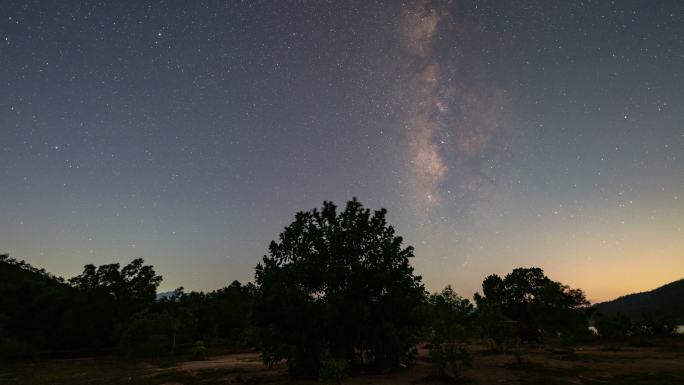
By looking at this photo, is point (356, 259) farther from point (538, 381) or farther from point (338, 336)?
point (538, 381)

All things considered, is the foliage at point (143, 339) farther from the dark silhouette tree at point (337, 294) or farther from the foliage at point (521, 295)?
the foliage at point (521, 295)

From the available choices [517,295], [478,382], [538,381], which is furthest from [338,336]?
[517,295]

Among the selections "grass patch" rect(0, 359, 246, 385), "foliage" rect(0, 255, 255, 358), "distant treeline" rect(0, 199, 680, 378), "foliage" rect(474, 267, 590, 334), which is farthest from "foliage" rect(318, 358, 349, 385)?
"foliage" rect(474, 267, 590, 334)

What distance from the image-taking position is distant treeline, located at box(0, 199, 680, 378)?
20.4m

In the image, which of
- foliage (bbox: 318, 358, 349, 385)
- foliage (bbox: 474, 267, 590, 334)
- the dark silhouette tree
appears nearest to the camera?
foliage (bbox: 318, 358, 349, 385)

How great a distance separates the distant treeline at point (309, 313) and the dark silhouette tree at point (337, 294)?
63 millimetres

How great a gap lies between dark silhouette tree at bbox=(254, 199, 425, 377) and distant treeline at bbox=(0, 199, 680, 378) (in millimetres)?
63

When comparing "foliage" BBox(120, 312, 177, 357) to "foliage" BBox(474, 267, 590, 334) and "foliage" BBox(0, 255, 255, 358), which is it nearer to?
"foliage" BBox(0, 255, 255, 358)

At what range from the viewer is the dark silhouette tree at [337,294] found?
20.3 metres

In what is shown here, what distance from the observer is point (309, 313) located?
66.2ft

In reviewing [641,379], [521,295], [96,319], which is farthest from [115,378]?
[521,295]

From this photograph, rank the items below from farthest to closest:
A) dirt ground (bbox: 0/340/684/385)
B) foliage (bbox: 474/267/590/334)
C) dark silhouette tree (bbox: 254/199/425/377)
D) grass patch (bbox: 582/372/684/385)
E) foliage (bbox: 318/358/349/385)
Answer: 1. foliage (bbox: 474/267/590/334)
2. dark silhouette tree (bbox: 254/199/425/377)
3. dirt ground (bbox: 0/340/684/385)
4. grass patch (bbox: 582/372/684/385)
5. foliage (bbox: 318/358/349/385)

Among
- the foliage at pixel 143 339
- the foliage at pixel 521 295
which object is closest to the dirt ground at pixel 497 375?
the foliage at pixel 143 339

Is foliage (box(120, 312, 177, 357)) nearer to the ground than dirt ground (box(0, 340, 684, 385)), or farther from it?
farther from it
